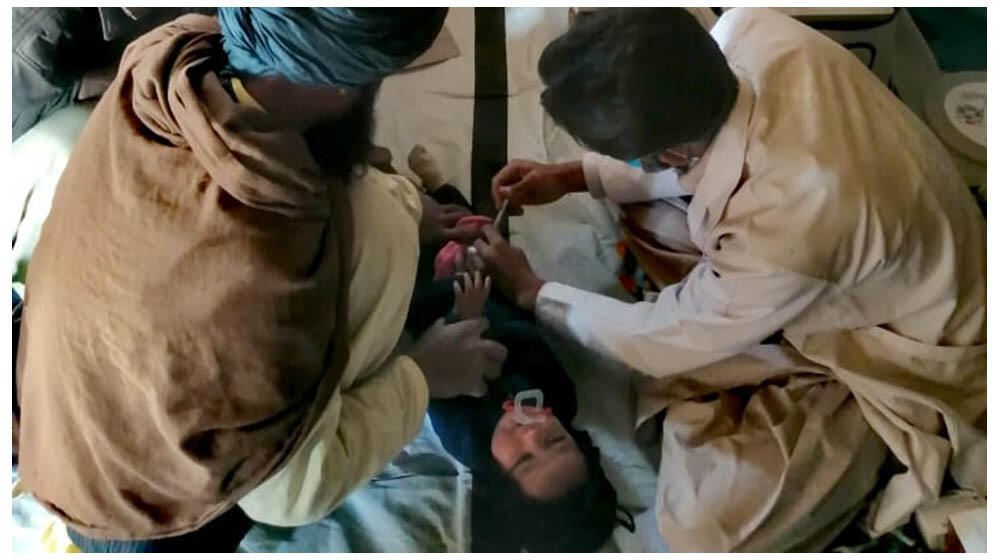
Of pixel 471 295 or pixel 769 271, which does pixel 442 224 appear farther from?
pixel 769 271

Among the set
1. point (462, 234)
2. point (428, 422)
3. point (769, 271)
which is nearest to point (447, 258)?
point (462, 234)

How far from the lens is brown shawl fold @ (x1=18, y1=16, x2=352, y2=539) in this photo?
0.87m

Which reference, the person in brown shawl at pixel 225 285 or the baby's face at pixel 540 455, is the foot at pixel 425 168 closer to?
the person in brown shawl at pixel 225 285

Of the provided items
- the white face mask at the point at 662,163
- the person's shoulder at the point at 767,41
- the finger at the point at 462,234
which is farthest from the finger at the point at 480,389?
the person's shoulder at the point at 767,41

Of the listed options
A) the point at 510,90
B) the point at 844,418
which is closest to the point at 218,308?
the point at 510,90

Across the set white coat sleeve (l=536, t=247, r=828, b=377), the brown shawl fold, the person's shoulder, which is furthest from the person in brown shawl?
the person's shoulder

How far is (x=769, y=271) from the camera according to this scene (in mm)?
881

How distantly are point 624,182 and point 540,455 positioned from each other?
25 centimetres

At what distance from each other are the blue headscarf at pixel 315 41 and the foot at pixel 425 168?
0.08m

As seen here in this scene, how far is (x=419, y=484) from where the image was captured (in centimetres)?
97

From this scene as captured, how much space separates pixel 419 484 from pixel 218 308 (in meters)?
0.24

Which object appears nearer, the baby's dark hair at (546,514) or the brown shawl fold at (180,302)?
the brown shawl fold at (180,302)

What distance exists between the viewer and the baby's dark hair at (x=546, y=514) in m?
0.97

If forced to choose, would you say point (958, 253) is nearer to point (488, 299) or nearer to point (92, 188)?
point (488, 299)
